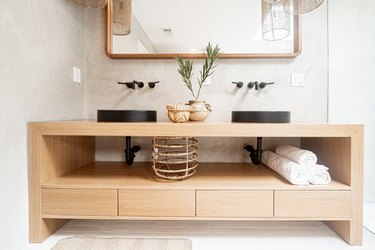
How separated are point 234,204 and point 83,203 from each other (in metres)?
0.84

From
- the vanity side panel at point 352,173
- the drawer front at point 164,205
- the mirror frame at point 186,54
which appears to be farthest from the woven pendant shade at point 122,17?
the vanity side panel at point 352,173

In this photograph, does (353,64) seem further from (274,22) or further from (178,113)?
(178,113)

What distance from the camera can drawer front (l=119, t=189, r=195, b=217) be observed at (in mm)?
1297

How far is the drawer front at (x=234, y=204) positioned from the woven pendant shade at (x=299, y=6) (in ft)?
4.03

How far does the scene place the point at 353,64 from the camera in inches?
73.1

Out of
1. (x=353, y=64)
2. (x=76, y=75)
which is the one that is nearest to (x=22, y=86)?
(x=76, y=75)

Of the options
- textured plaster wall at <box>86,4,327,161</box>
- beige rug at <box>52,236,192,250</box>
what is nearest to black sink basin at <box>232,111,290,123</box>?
textured plaster wall at <box>86,4,327,161</box>

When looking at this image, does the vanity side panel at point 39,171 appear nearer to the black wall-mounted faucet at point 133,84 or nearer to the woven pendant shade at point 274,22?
the black wall-mounted faucet at point 133,84

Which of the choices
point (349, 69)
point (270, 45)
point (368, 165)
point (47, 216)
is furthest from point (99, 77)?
point (368, 165)

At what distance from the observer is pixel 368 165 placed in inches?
74.1

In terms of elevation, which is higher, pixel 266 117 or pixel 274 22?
pixel 274 22

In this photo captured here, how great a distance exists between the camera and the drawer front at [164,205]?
130 centimetres

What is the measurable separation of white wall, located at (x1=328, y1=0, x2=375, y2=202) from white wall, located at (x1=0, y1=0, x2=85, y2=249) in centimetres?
202

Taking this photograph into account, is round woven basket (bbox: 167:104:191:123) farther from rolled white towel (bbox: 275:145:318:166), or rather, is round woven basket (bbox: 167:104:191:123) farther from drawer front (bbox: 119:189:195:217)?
rolled white towel (bbox: 275:145:318:166)
